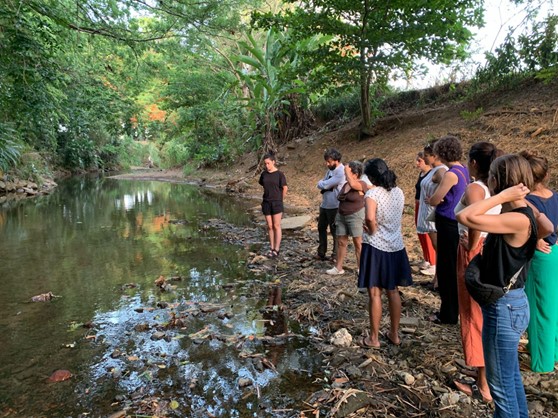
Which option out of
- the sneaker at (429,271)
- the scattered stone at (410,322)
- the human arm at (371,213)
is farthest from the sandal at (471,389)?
the sneaker at (429,271)

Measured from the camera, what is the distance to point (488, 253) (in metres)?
2.18

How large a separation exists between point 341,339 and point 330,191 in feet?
9.29

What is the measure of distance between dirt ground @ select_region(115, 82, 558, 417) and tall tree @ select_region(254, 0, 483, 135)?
2.18 metres

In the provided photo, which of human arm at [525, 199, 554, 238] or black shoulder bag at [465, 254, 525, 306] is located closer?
black shoulder bag at [465, 254, 525, 306]

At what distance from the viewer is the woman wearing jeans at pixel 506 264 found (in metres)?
2.08

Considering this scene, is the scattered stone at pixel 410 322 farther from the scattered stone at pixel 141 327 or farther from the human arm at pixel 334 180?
the scattered stone at pixel 141 327

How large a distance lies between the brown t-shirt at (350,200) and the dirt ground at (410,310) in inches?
39.1

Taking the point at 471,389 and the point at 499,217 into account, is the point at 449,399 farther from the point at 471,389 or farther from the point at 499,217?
the point at 499,217

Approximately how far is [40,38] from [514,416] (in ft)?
36.6

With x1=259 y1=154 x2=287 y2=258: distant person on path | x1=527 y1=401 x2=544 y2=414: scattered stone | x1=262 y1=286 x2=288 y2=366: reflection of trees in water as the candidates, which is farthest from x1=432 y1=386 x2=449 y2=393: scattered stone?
x1=259 y1=154 x2=287 y2=258: distant person on path

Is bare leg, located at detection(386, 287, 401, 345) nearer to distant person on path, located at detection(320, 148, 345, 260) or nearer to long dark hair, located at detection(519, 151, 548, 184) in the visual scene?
long dark hair, located at detection(519, 151, 548, 184)

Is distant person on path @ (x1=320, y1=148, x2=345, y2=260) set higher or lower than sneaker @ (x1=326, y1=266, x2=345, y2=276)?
higher

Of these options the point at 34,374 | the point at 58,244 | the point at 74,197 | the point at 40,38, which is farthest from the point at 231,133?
the point at 34,374

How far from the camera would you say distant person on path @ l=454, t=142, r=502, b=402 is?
2.80 m
